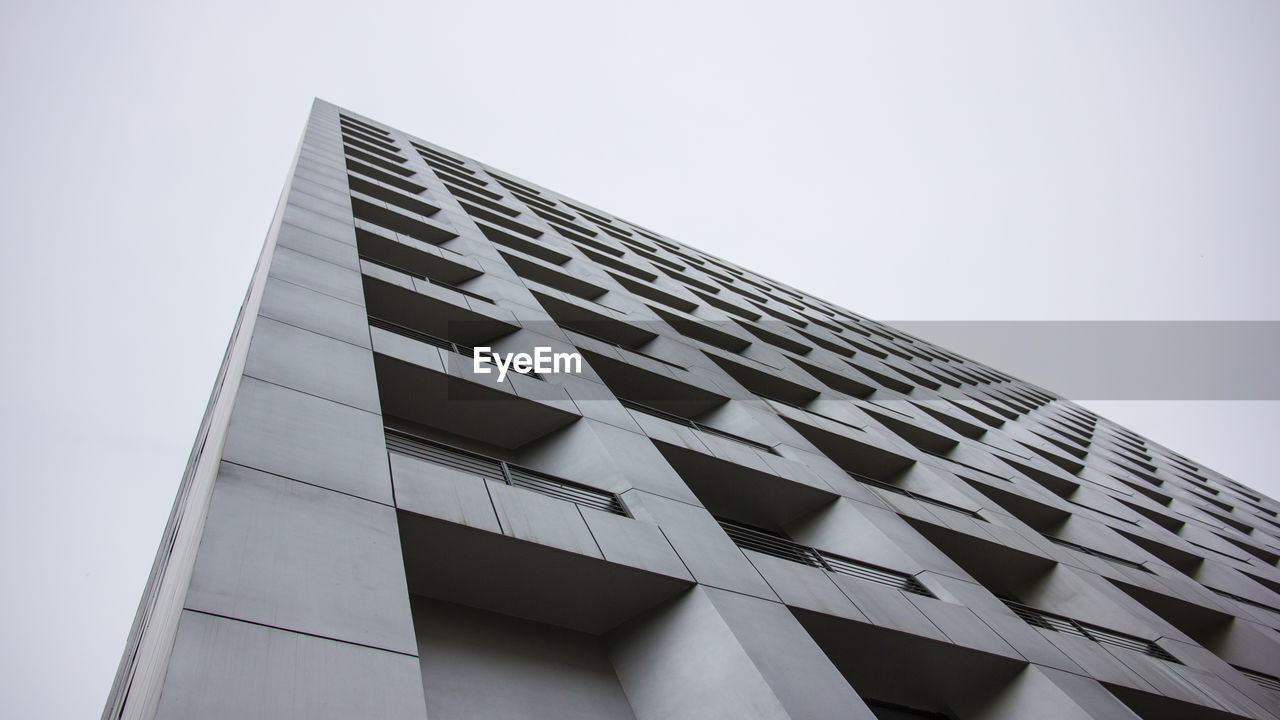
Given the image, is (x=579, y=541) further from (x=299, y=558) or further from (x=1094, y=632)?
(x=1094, y=632)

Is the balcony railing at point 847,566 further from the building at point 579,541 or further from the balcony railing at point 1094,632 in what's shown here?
the balcony railing at point 1094,632

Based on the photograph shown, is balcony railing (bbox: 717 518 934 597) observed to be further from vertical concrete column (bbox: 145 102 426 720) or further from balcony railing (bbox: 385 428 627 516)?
vertical concrete column (bbox: 145 102 426 720)

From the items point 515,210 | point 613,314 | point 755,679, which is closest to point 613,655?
point 755,679

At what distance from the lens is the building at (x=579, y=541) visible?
5418mm

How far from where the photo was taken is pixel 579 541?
7363 millimetres

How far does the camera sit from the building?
542 centimetres

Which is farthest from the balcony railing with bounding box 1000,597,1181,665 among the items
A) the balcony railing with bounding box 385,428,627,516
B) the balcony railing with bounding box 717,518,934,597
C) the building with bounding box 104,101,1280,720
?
the balcony railing with bounding box 385,428,627,516

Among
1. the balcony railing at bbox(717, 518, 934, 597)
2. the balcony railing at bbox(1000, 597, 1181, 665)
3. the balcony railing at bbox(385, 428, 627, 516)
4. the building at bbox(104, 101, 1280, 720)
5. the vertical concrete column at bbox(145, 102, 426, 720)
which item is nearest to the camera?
the vertical concrete column at bbox(145, 102, 426, 720)

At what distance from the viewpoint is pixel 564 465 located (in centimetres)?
1000

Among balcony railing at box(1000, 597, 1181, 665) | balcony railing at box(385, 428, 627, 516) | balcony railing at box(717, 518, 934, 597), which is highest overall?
balcony railing at box(385, 428, 627, 516)

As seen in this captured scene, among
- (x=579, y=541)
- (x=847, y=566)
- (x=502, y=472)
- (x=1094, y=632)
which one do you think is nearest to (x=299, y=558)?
(x=579, y=541)

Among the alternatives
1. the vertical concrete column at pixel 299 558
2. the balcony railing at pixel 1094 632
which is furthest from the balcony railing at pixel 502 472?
the balcony railing at pixel 1094 632

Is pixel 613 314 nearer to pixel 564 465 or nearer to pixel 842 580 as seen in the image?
pixel 564 465

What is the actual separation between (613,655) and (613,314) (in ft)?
34.4
